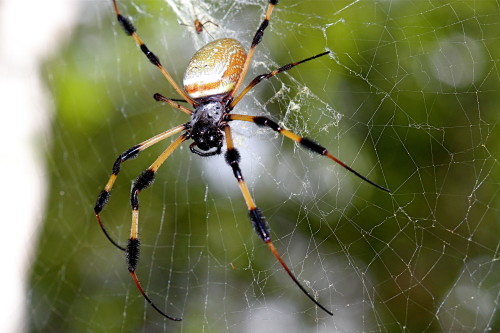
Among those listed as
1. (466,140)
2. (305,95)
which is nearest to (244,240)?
(305,95)

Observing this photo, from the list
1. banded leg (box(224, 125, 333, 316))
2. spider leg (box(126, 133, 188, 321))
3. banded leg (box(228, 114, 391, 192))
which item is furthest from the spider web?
spider leg (box(126, 133, 188, 321))

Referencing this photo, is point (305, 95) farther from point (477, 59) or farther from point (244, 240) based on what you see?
point (244, 240)

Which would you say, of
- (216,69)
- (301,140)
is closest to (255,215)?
(301,140)

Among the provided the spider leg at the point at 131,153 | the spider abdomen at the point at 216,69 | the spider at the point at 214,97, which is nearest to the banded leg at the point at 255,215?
the spider at the point at 214,97

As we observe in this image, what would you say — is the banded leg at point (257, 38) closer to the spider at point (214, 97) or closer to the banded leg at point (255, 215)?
the spider at point (214, 97)

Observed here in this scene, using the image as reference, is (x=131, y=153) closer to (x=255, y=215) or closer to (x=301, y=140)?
(x=255, y=215)

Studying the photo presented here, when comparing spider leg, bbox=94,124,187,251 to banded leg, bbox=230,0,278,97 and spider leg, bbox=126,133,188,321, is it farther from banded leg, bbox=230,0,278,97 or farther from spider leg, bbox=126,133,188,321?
banded leg, bbox=230,0,278,97
